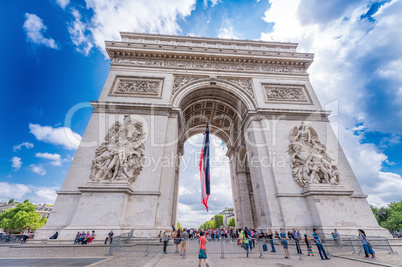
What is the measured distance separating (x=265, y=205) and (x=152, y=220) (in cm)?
709

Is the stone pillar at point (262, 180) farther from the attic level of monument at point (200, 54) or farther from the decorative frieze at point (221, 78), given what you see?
the attic level of monument at point (200, 54)

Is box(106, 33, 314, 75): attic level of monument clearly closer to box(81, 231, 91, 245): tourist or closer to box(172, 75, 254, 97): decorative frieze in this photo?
box(172, 75, 254, 97): decorative frieze

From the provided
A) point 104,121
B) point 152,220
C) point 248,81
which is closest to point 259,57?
point 248,81

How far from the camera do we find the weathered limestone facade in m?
9.77

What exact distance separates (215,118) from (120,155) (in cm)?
1206

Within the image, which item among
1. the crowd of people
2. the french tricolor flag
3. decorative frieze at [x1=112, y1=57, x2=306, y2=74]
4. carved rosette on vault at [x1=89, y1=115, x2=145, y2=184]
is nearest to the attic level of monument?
decorative frieze at [x1=112, y1=57, x2=306, y2=74]

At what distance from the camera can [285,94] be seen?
50.5 feet

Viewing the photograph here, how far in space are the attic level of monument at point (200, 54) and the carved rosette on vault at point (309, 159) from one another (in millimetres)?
7343

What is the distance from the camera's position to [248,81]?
632 inches

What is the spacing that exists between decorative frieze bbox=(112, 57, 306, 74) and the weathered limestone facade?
3.9 inches

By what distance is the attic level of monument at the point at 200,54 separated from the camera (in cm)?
1585


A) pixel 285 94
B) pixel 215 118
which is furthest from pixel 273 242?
pixel 215 118

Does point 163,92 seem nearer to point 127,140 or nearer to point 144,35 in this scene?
point 127,140

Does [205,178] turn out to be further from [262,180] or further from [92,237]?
[92,237]
